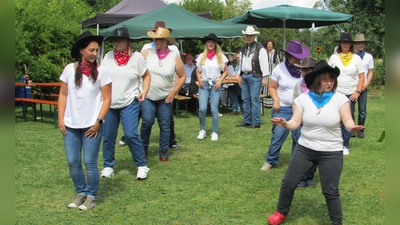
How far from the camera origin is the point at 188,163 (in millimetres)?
6910

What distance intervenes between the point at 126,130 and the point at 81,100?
127cm

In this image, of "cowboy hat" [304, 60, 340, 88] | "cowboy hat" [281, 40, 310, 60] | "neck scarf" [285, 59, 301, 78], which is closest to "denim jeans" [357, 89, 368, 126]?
"neck scarf" [285, 59, 301, 78]

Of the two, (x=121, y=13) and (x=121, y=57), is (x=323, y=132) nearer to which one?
(x=121, y=57)

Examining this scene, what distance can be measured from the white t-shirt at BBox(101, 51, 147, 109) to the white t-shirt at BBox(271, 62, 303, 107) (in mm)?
1789

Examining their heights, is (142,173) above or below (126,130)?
below

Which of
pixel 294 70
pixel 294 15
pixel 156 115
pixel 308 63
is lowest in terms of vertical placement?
pixel 156 115

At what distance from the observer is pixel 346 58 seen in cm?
712

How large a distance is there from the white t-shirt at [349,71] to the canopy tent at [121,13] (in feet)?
28.0

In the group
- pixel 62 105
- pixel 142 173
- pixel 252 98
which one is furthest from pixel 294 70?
pixel 252 98

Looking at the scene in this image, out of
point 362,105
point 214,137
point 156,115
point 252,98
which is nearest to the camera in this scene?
point 156,115

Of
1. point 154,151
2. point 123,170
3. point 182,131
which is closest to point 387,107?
point 123,170

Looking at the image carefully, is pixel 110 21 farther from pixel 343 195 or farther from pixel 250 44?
pixel 343 195

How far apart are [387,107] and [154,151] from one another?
676 centimetres

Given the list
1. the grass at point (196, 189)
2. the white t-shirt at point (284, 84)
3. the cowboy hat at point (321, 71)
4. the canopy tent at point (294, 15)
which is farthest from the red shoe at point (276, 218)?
the canopy tent at point (294, 15)
